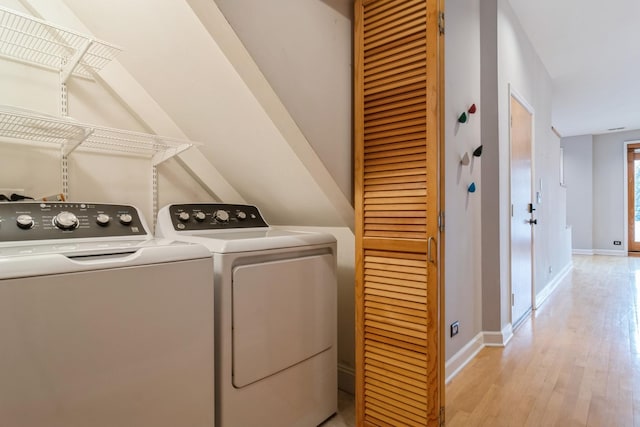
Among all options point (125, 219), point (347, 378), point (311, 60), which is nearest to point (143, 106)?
point (125, 219)

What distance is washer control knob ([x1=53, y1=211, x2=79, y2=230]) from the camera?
51.5 inches

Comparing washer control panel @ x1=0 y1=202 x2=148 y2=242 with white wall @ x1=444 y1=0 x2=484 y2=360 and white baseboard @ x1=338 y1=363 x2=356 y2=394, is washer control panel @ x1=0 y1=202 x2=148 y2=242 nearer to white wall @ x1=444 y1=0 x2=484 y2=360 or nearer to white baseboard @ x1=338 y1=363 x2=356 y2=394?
white baseboard @ x1=338 y1=363 x2=356 y2=394

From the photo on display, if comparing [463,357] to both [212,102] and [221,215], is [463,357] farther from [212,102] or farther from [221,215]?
[212,102]

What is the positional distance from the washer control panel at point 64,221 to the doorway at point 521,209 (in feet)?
9.48

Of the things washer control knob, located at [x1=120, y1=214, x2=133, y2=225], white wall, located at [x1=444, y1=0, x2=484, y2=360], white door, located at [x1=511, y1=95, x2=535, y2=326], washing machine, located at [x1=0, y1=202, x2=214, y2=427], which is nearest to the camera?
washing machine, located at [x1=0, y1=202, x2=214, y2=427]

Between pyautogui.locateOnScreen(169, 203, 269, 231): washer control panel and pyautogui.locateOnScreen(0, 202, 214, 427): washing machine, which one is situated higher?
pyautogui.locateOnScreen(169, 203, 269, 231): washer control panel

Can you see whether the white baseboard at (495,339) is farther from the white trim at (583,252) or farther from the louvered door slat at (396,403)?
the white trim at (583,252)

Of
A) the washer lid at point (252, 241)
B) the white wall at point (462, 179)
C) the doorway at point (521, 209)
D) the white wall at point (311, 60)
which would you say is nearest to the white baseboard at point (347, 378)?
the white wall at point (462, 179)

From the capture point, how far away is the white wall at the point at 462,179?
2.23 metres

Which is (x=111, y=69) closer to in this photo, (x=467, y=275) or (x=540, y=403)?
(x=467, y=275)

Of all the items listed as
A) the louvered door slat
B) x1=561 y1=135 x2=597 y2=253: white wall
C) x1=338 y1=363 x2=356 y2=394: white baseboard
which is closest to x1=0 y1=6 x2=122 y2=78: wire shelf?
the louvered door slat

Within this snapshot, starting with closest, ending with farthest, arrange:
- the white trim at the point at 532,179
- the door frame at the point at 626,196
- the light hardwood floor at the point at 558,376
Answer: the light hardwood floor at the point at 558,376 → the white trim at the point at 532,179 → the door frame at the point at 626,196

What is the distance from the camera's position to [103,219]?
1.44 meters

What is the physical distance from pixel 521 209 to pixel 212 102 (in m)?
2.93
